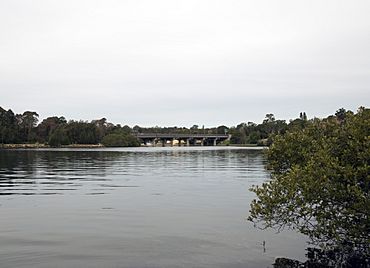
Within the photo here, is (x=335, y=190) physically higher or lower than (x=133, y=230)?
higher

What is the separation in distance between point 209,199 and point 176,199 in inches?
111

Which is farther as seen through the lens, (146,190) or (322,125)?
(146,190)

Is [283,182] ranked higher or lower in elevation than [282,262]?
higher

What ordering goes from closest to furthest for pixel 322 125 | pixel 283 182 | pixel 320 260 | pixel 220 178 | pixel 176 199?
pixel 283 182 → pixel 320 260 → pixel 322 125 → pixel 176 199 → pixel 220 178

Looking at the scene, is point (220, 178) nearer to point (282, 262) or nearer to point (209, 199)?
point (209, 199)

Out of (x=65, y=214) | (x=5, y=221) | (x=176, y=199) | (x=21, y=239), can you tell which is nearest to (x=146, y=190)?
(x=176, y=199)

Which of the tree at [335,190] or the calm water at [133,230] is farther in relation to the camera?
the calm water at [133,230]

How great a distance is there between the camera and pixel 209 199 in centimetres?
3844

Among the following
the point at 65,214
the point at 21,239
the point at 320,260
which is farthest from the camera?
the point at 65,214

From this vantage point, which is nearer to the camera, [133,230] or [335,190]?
[335,190]

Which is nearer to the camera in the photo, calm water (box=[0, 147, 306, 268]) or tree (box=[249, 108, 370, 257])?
tree (box=[249, 108, 370, 257])

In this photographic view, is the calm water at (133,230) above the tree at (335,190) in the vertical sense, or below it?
below

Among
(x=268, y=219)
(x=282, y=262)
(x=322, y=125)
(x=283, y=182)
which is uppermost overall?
(x=322, y=125)

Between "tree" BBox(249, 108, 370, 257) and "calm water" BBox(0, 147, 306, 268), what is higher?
"tree" BBox(249, 108, 370, 257)
